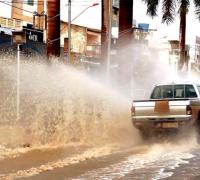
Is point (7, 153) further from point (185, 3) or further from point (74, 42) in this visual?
point (74, 42)

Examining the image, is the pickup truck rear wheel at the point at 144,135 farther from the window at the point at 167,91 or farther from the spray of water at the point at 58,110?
the window at the point at 167,91

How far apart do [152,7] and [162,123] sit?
14217 mm

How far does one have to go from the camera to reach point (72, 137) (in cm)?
1614

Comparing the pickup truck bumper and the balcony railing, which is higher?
the balcony railing

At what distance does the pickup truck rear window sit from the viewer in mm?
17297

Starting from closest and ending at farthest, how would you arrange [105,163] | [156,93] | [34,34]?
[105,163] < [156,93] < [34,34]

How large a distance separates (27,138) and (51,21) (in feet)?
29.2

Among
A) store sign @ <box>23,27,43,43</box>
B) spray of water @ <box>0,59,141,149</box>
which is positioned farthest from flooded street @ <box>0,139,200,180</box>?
store sign @ <box>23,27,43,43</box>

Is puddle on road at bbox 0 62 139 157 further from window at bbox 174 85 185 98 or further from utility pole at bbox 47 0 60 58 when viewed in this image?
utility pole at bbox 47 0 60 58

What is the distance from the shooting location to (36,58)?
29266 mm

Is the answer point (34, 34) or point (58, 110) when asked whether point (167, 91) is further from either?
point (34, 34)

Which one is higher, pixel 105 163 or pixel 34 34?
pixel 34 34

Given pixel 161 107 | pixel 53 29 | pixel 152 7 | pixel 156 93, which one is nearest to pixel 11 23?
pixel 152 7

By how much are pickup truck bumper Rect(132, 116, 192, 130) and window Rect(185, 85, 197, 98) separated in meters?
1.77
